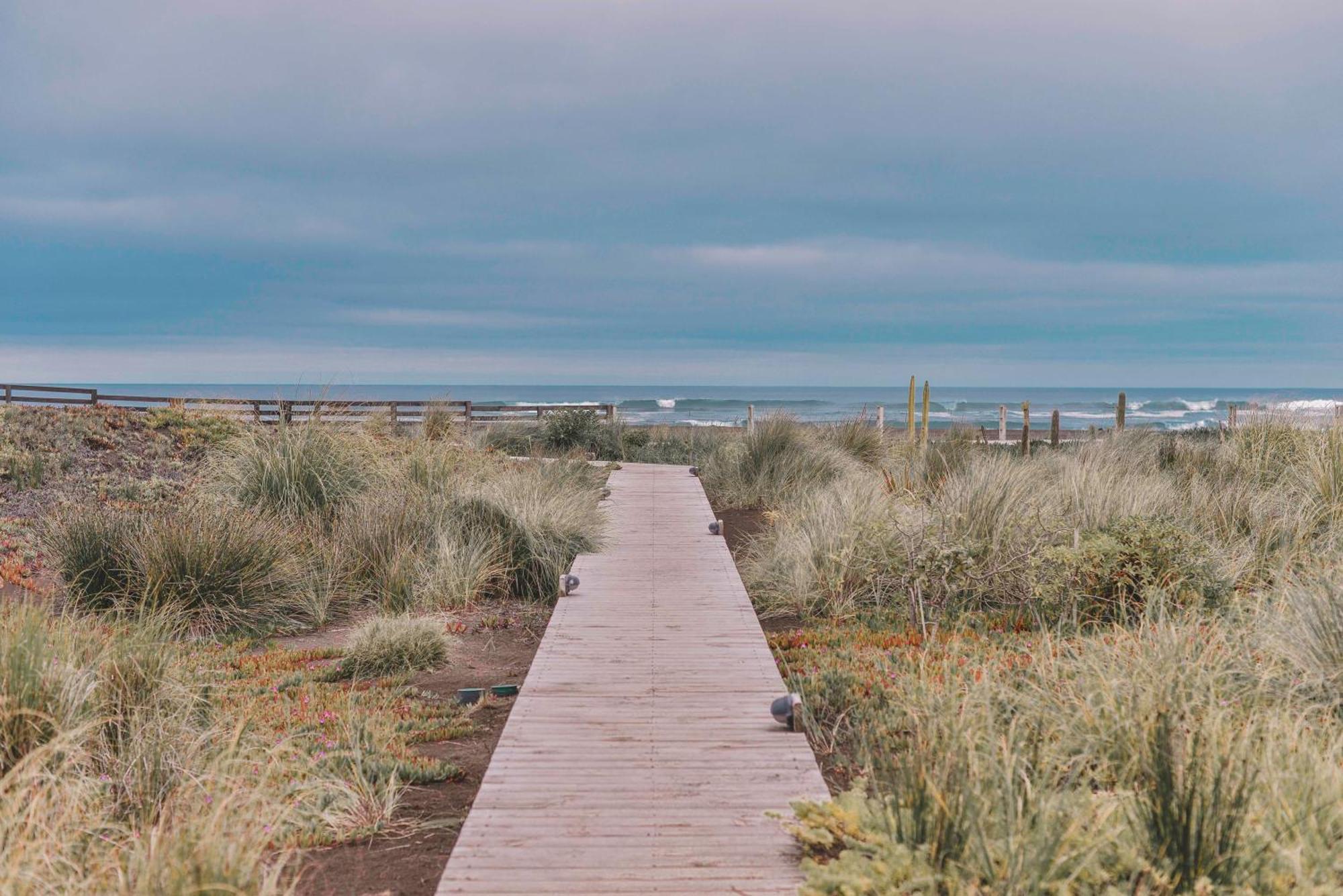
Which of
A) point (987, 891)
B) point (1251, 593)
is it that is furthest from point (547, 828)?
point (1251, 593)

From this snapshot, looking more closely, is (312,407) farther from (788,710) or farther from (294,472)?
(788,710)

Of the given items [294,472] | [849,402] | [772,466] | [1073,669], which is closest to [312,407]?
[294,472]

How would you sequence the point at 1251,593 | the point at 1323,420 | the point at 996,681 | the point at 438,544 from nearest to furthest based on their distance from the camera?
the point at 996,681 < the point at 1251,593 < the point at 438,544 < the point at 1323,420

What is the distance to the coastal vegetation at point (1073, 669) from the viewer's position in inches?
113

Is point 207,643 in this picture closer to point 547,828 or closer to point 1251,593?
point 547,828

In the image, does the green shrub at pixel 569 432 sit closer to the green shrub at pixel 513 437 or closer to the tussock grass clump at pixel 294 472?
the green shrub at pixel 513 437

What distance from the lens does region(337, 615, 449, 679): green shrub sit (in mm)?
6660

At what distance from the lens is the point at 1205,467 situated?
1205cm

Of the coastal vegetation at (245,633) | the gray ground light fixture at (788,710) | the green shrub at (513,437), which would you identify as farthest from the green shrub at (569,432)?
the gray ground light fixture at (788,710)

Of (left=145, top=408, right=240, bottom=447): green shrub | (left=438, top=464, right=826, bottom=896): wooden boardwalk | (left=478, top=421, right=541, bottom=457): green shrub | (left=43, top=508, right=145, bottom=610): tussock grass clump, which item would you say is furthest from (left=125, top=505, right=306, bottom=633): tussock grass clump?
(left=145, top=408, right=240, bottom=447): green shrub

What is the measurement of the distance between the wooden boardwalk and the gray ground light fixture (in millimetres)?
60

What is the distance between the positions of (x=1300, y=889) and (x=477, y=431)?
17.6 meters

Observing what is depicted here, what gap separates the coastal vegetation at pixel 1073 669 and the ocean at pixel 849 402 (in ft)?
14.1

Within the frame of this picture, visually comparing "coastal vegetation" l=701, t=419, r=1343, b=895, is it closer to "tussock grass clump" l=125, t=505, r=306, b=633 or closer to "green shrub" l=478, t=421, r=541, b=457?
"tussock grass clump" l=125, t=505, r=306, b=633
